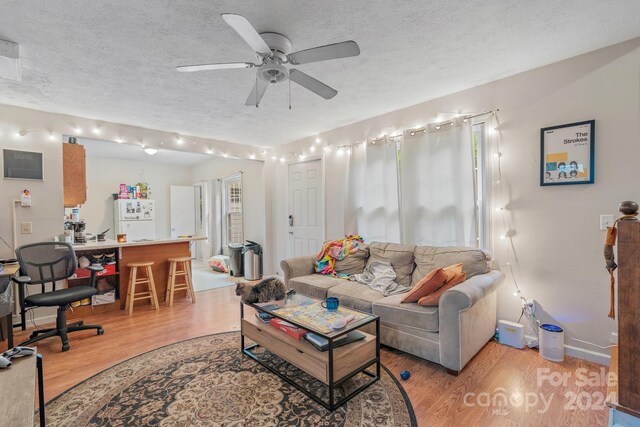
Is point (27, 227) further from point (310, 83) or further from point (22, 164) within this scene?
point (310, 83)

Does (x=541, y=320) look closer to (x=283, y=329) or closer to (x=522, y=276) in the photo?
(x=522, y=276)

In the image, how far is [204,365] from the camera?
241 centimetres

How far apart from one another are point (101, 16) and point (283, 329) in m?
2.39

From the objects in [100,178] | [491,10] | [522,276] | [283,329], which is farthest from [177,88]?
[100,178]

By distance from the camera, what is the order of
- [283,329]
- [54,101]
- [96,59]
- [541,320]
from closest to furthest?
[283,329] < [96,59] < [541,320] < [54,101]

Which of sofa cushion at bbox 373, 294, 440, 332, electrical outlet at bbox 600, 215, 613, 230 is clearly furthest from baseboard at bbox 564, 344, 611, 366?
sofa cushion at bbox 373, 294, 440, 332

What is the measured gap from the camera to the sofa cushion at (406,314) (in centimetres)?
232

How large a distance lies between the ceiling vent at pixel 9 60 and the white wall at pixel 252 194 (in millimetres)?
3562

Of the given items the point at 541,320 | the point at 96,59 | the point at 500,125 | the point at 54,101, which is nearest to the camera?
the point at 96,59

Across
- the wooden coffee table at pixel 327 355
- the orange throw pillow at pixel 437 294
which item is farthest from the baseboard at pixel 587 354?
the wooden coffee table at pixel 327 355

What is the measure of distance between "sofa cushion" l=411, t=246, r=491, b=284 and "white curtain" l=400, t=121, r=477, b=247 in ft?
0.63

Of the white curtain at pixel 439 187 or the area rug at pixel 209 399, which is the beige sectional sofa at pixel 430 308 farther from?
the area rug at pixel 209 399

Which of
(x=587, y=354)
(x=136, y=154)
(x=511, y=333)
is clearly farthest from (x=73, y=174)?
(x=587, y=354)

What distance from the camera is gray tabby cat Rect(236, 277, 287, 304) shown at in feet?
8.38
